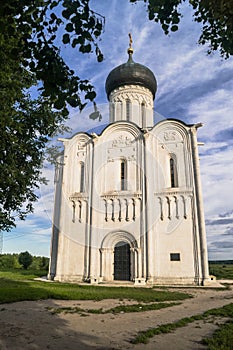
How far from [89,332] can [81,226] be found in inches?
496

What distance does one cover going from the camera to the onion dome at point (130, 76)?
2136cm

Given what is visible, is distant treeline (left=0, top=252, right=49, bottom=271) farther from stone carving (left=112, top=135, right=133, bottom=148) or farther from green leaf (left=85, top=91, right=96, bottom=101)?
green leaf (left=85, top=91, right=96, bottom=101)

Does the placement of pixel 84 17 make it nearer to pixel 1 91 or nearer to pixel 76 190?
pixel 1 91

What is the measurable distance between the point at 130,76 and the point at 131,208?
413 inches

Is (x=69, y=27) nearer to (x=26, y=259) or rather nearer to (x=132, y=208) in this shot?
(x=132, y=208)

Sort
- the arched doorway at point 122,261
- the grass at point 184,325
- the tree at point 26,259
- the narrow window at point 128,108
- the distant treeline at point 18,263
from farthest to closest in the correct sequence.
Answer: the distant treeline at point 18,263
the tree at point 26,259
the narrow window at point 128,108
the arched doorway at point 122,261
the grass at point 184,325

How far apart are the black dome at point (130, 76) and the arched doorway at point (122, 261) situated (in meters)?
12.2

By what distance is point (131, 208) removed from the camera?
17062mm

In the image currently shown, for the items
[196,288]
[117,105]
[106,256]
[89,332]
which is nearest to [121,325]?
[89,332]

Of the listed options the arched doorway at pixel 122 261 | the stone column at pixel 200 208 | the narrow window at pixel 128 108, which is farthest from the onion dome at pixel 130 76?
the arched doorway at pixel 122 261

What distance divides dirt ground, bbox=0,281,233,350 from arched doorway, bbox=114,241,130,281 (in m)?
9.14

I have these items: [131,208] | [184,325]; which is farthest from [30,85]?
[131,208]

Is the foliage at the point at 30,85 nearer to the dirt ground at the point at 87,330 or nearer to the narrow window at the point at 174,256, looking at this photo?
the dirt ground at the point at 87,330

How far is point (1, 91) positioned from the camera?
5613mm
